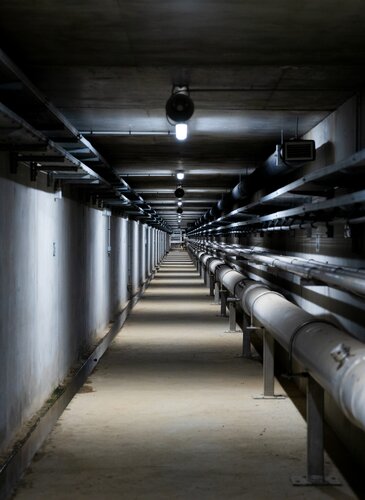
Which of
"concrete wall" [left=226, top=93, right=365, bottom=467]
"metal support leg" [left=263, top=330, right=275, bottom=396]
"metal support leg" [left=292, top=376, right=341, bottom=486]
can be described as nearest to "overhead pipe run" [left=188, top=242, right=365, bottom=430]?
"metal support leg" [left=292, top=376, right=341, bottom=486]

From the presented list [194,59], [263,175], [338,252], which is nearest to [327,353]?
[194,59]

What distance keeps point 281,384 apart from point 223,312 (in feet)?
21.9

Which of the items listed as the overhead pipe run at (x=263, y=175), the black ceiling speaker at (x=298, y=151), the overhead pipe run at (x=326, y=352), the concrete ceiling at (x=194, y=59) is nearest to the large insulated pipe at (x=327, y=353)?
the overhead pipe run at (x=326, y=352)

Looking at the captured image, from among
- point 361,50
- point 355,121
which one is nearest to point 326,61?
point 361,50

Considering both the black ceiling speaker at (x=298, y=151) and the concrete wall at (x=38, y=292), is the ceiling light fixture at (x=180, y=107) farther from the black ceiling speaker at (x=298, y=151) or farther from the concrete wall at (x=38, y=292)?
the black ceiling speaker at (x=298, y=151)

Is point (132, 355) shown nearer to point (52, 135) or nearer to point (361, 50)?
point (52, 135)

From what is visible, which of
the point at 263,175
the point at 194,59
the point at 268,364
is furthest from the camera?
the point at 263,175

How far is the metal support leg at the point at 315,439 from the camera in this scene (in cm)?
477

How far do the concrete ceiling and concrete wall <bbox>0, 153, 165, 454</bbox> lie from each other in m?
1.02

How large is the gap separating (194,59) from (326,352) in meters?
2.88

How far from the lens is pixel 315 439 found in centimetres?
484

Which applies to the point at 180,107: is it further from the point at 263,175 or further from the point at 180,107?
the point at 263,175

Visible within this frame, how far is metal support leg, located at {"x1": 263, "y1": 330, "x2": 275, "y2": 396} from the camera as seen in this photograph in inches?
290

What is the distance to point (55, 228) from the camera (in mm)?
8195
